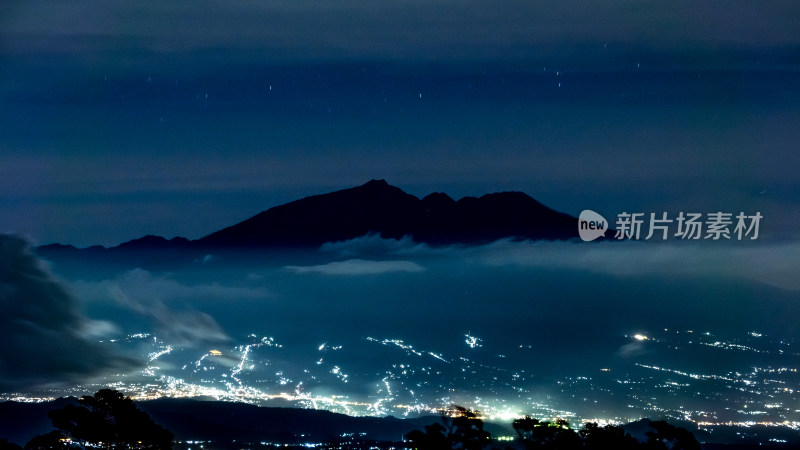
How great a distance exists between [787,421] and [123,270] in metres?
52.0

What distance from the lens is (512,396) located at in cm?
5169

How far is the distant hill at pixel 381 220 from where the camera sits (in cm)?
8406

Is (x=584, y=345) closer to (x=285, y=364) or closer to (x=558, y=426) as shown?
(x=285, y=364)

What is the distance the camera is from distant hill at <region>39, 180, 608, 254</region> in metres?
84.1

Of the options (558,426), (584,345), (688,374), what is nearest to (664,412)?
(688,374)

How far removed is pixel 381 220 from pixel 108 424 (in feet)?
220

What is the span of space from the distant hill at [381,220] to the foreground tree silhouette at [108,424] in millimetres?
65269

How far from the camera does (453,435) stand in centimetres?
1916

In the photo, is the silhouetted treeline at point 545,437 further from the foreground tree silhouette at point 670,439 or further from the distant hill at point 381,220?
the distant hill at point 381,220

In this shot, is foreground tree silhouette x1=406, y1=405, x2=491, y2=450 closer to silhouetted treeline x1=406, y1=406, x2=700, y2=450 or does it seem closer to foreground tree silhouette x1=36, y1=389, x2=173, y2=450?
silhouetted treeline x1=406, y1=406, x2=700, y2=450

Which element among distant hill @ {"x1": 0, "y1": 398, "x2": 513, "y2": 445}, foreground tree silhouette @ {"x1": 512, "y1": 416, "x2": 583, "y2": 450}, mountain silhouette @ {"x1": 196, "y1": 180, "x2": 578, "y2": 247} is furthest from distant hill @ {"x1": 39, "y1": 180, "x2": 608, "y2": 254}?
foreground tree silhouette @ {"x1": 512, "y1": 416, "x2": 583, "y2": 450}

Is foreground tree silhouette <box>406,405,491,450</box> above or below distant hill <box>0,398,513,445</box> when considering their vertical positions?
below

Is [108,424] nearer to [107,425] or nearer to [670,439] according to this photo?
[107,425]

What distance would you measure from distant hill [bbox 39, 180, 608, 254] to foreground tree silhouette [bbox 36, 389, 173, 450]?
2570 inches
